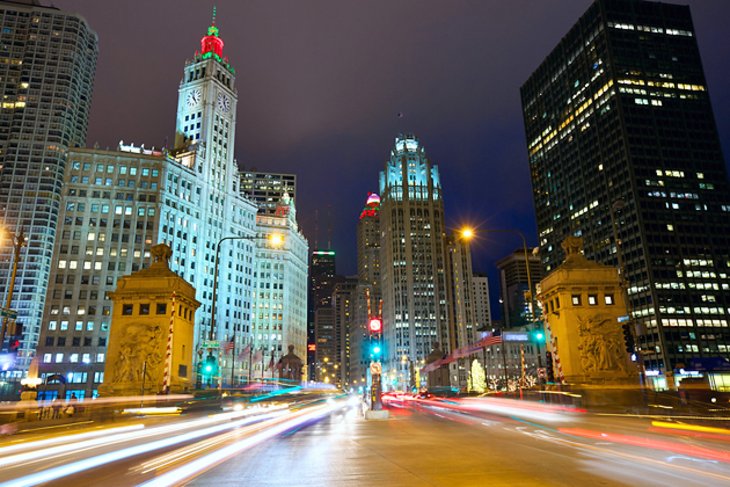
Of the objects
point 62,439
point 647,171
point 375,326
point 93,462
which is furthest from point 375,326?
point 647,171

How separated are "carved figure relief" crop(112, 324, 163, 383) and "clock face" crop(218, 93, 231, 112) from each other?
324 feet

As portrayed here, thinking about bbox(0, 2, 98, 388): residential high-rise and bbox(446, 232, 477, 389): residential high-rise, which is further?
bbox(446, 232, 477, 389): residential high-rise

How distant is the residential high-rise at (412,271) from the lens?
18088 cm

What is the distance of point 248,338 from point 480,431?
113641 millimetres

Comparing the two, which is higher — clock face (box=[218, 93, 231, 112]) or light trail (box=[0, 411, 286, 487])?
clock face (box=[218, 93, 231, 112])

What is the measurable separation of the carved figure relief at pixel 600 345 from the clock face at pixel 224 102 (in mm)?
111028

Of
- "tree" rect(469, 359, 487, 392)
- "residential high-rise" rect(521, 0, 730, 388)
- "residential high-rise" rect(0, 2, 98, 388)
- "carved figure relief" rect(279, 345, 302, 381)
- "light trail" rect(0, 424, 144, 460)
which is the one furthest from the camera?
"residential high-rise" rect(0, 2, 98, 388)

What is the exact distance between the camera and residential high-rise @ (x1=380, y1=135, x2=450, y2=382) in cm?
18088

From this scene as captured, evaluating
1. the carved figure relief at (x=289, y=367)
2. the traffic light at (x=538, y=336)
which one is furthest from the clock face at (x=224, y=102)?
the traffic light at (x=538, y=336)

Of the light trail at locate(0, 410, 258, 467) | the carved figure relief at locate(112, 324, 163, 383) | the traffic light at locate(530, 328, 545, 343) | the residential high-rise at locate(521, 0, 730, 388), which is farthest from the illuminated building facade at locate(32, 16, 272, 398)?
the residential high-rise at locate(521, 0, 730, 388)

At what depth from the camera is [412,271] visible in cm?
18638

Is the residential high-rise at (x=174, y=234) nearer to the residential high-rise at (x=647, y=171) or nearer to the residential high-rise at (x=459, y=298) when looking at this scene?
the residential high-rise at (x=459, y=298)

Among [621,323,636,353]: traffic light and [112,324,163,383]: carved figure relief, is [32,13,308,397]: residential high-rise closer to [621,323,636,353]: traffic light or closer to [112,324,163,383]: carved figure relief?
[112,324,163,383]: carved figure relief

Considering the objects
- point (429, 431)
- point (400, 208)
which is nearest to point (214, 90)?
point (400, 208)
